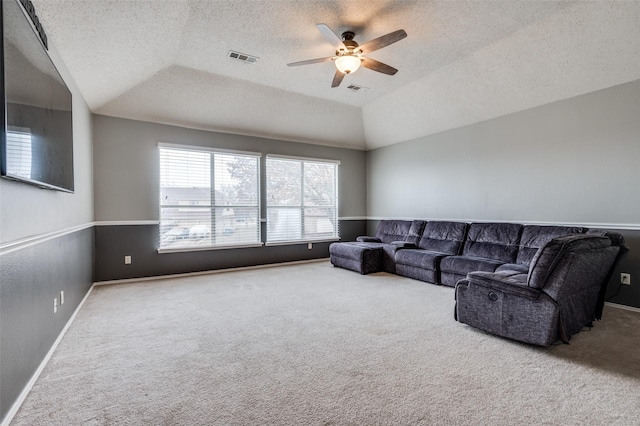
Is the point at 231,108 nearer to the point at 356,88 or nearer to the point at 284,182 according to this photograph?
the point at 284,182

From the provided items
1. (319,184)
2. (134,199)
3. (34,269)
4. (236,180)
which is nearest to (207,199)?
(236,180)

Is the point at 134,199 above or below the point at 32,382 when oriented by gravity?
above

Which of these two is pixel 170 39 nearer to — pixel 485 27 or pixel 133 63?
pixel 133 63

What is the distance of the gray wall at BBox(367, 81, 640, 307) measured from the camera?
12.0 feet

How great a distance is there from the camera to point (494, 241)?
4.57 m

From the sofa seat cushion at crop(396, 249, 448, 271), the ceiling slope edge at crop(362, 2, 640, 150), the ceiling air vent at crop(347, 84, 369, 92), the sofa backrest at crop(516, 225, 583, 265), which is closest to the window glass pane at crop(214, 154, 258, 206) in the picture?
the ceiling air vent at crop(347, 84, 369, 92)

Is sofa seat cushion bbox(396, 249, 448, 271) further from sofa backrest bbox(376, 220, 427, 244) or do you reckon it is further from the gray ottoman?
sofa backrest bbox(376, 220, 427, 244)

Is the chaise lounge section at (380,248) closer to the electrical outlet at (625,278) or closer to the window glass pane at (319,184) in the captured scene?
the window glass pane at (319,184)

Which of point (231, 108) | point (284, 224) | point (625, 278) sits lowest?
point (625, 278)

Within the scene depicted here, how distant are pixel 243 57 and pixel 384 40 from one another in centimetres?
198

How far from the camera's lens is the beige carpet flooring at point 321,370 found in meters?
1.74

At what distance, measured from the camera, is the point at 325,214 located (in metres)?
6.96

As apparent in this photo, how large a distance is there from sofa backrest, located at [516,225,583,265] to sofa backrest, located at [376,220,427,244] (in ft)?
5.67

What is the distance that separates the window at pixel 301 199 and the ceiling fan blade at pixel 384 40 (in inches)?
133
